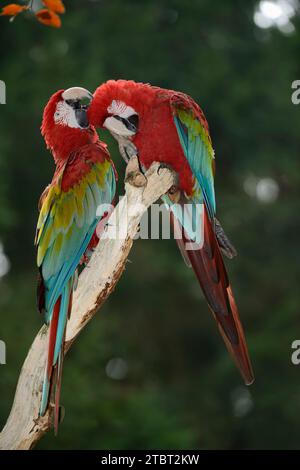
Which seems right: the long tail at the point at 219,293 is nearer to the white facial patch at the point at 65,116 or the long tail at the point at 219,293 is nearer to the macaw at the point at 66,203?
the macaw at the point at 66,203

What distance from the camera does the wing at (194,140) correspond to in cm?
279

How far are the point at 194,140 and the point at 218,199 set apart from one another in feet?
16.9

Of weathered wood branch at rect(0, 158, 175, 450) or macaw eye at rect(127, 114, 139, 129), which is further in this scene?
macaw eye at rect(127, 114, 139, 129)

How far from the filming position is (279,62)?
8523mm

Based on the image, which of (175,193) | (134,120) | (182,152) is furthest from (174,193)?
(134,120)

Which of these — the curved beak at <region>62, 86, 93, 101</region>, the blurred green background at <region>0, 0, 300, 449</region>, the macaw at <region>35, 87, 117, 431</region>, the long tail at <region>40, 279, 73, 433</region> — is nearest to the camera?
the long tail at <region>40, 279, 73, 433</region>

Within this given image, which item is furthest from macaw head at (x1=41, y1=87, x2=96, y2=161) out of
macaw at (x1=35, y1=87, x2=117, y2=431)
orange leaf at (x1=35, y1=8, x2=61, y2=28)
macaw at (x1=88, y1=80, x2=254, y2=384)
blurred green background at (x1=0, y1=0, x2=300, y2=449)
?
blurred green background at (x1=0, y1=0, x2=300, y2=449)

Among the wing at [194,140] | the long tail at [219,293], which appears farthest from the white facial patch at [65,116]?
the long tail at [219,293]

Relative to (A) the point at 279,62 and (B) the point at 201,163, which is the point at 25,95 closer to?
(A) the point at 279,62

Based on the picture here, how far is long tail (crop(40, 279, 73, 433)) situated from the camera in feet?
7.18

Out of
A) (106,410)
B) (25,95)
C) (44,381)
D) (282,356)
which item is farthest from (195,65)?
(44,381)

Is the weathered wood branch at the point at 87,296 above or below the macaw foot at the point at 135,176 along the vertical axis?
below

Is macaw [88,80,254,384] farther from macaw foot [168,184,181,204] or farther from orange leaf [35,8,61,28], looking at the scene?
orange leaf [35,8,61,28]

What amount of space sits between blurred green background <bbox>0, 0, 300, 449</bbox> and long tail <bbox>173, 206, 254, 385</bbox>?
400 cm
